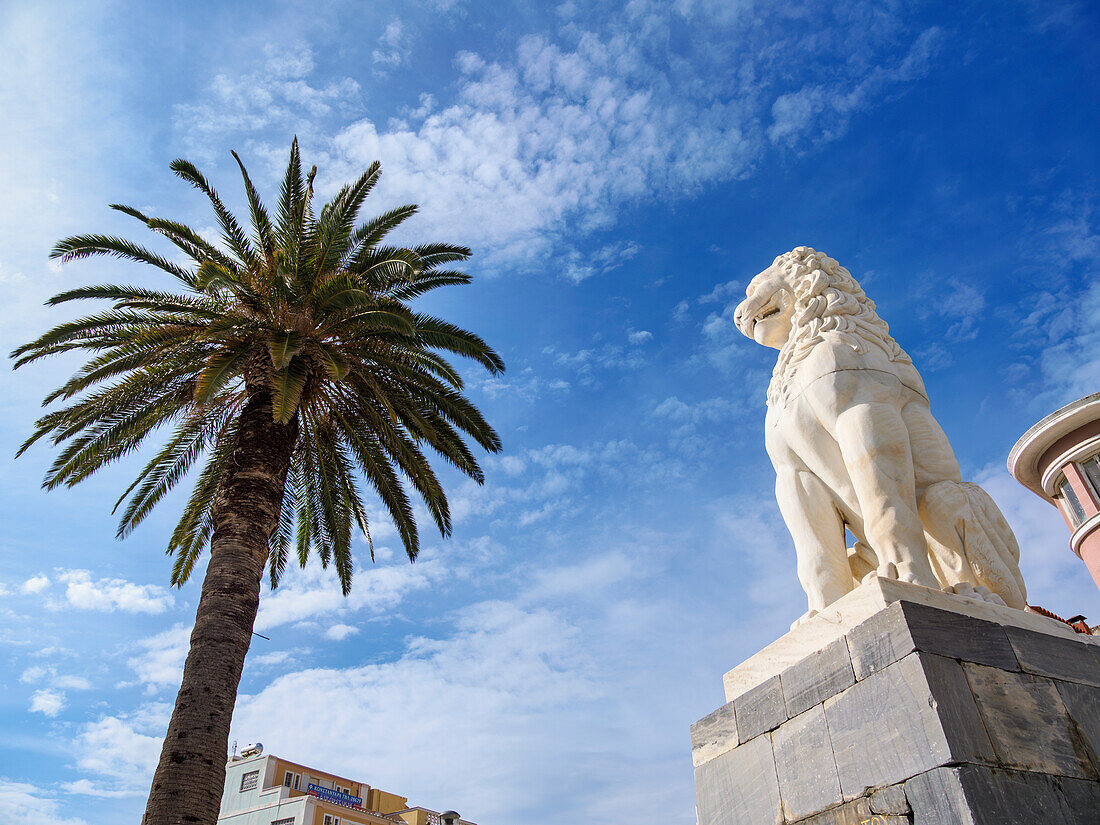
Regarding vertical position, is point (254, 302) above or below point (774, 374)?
above

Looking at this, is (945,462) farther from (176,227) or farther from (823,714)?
(176,227)

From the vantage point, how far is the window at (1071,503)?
1819 cm

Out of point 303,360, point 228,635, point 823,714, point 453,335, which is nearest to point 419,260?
point 453,335

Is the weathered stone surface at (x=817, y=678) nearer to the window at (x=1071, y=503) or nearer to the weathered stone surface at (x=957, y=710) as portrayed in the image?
the weathered stone surface at (x=957, y=710)

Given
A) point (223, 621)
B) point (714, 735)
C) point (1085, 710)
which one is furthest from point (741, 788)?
point (223, 621)

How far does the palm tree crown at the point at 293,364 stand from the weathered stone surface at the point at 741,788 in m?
7.09

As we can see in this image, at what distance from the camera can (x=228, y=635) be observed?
898cm

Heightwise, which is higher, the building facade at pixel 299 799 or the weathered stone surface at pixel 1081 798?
the building facade at pixel 299 799

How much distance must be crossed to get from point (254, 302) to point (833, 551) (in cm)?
885

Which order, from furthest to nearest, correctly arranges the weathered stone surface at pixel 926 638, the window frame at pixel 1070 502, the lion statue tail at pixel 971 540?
the window frame at pixel 1070 502, the lion statue tail at pixel 971 540, the weathered stone surface at pixel 926 638

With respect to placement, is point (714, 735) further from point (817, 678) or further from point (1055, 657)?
point (1055, 657)

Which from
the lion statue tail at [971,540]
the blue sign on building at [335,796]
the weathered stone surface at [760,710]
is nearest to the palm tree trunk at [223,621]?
the weathered stone surface at [760,710]

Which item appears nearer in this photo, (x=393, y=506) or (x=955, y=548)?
(x=955, y=548)

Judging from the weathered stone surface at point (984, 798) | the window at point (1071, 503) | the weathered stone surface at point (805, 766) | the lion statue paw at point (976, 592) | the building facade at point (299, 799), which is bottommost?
the weathered stone surface at point (984, 798)
